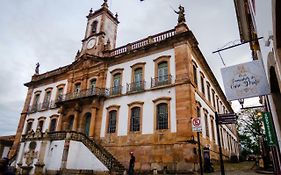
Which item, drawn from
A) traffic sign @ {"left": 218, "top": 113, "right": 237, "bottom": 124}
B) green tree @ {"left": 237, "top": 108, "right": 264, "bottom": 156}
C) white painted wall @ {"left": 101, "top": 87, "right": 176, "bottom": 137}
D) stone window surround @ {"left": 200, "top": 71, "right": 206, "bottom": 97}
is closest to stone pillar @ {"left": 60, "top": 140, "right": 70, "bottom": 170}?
white painted wall @ {"left": 101, "top": 87, "right": 176, "bottom": 137}

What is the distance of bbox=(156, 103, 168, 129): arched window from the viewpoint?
1719 cm

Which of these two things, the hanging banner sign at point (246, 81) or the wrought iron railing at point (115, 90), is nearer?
the hanging banner sign at point (246, 81)

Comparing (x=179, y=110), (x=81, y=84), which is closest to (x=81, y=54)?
(x=81, y=84)

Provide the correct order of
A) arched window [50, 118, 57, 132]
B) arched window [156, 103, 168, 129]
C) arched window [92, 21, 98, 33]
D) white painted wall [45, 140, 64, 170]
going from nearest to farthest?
1. white painted wall [45, 140, 64, 170]
2. arched window [156, 103, 168, 129]
3. arched window [50, 118, 57, 132]
4. arched window [92, 21, 98, 33]

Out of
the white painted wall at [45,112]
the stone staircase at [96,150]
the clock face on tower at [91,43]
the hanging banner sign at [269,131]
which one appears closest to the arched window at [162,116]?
the stone staircase at [96,150]

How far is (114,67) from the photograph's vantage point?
Answer: 22125 millimetres

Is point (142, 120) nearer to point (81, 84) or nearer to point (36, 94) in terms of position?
point (81, 84)

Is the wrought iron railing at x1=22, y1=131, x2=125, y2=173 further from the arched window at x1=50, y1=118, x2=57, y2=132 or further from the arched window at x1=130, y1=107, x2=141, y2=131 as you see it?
the arched window at x1=50, y1=118, x2=57, y2=132

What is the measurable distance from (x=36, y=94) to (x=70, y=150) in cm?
1460

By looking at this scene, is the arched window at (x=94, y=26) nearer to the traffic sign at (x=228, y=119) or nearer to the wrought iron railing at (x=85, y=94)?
the wrought iron railing at (x=85, y=94)

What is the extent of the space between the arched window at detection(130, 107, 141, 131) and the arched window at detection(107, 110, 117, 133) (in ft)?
6.21

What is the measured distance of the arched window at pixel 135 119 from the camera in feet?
60.3

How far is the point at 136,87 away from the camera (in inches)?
770

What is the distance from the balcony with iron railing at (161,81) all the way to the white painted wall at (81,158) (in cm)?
744
